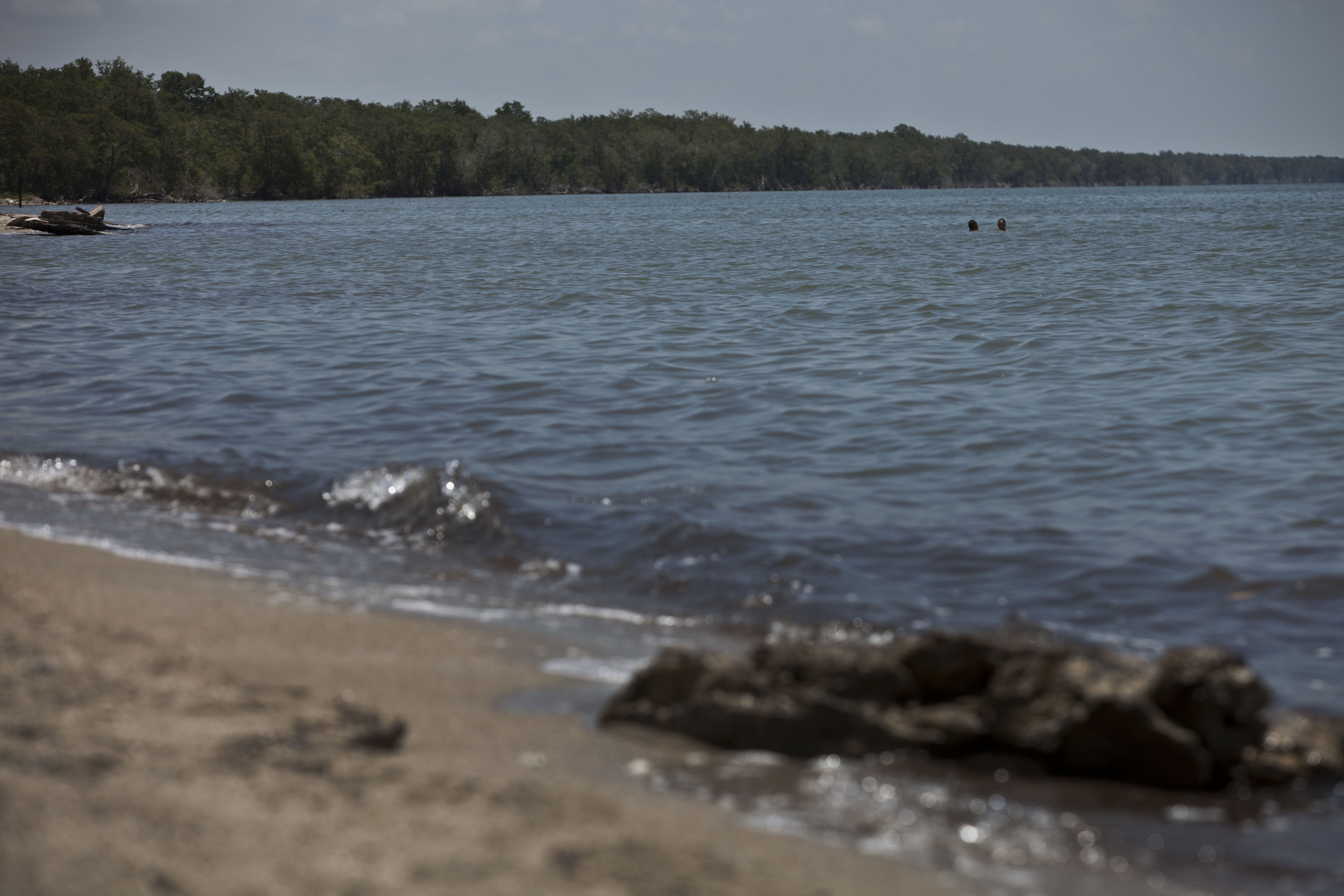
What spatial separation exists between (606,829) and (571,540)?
372 centimetres

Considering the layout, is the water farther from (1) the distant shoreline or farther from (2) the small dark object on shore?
(1) the distant shoreline

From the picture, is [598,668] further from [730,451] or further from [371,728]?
[730,451]

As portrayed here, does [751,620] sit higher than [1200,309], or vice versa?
[1200,309]

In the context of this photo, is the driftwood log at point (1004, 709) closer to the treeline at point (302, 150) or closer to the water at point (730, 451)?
the water at point (730, 451)

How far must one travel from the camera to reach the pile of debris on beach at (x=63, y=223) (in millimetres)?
43312

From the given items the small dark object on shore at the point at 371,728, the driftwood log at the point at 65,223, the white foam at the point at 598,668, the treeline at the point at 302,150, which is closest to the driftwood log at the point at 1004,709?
the white foam at the point at 598,668

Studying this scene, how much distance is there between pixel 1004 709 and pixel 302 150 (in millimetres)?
136703

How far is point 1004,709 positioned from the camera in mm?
3789

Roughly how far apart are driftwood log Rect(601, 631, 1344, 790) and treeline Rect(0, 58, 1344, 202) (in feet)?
349

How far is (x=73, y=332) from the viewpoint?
16.1m

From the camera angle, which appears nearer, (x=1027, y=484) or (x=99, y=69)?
(x=1027, y=484)

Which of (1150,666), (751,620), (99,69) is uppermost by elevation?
(99,69)

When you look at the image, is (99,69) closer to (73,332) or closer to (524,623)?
(73,332)

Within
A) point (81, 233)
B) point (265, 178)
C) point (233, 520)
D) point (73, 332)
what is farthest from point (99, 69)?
point (233, 520)
